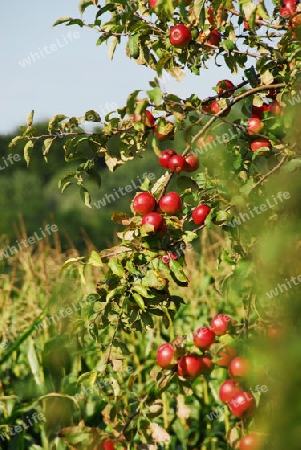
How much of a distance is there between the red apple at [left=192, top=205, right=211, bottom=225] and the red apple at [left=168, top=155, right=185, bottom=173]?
0.42ft

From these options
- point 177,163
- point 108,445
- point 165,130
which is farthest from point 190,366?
point 165,130

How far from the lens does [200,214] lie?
1.65 m

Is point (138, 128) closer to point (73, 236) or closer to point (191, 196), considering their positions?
point (191, 196)

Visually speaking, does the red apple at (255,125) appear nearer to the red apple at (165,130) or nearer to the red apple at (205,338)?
the red apple at (165,130)

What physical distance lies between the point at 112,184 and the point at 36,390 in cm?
2121

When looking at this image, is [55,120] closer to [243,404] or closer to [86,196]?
[86,196]

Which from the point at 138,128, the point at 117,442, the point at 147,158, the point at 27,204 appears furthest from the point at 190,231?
the point at 147,158

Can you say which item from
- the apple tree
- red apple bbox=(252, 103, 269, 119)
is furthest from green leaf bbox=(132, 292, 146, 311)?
red apple bbox=(252, 103, 269, 119)

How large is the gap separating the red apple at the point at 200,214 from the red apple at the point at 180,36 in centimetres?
47

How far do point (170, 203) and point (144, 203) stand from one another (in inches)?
3.0

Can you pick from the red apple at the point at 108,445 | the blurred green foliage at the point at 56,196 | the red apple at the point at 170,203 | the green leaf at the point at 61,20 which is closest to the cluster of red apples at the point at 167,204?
the red apple at the point at 170,203

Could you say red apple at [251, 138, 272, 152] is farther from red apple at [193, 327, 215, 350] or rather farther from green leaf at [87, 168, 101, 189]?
red apple at [193, 327, 215, 350]

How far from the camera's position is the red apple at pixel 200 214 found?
1.64 metres

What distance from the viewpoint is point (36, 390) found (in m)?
2.88
